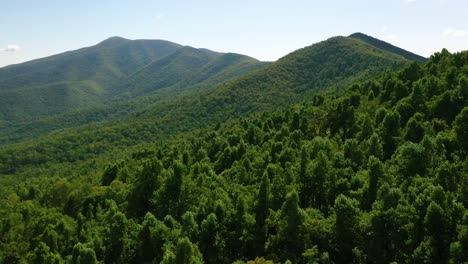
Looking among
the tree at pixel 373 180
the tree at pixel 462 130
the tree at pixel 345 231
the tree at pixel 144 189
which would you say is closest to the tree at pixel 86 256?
the tree at pixel 144 189

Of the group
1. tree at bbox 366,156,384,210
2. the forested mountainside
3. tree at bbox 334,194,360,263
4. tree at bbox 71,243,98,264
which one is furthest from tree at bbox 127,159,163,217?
tree at bbox 366,156,384,210

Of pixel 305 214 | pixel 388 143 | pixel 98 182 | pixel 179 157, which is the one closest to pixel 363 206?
pixel 305 214

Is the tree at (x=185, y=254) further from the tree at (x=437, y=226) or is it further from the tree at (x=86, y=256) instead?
the tree at (x=437, y=226)

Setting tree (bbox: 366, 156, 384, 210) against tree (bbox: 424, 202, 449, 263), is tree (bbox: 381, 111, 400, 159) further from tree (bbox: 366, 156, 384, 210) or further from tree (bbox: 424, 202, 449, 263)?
tree (bbox: 424, 202, 449, 263)

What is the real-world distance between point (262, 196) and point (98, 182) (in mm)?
73066

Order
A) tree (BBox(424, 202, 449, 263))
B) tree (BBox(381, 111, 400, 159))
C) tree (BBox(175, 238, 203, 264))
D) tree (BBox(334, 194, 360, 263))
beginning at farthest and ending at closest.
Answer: tree (BBox(381, 111, 400, 159))
tree (BBox(334, 194, 360, 263))
tree (BBox(175, 238, 203, 264))
tree (BBox(424, 202, 449, 263))

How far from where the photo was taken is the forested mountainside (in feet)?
173

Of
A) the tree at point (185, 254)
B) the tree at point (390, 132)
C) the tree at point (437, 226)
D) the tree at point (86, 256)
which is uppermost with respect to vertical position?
the tree at point (390, 132)

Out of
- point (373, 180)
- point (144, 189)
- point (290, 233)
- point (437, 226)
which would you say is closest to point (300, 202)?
point (373, 180)

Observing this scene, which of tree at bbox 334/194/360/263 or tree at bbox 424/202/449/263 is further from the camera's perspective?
tree at bbox 334/194/360/263

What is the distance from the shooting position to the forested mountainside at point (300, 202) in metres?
52.8

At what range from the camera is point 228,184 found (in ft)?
291

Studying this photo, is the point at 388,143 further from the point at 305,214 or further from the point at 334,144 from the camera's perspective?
the point at 305,214

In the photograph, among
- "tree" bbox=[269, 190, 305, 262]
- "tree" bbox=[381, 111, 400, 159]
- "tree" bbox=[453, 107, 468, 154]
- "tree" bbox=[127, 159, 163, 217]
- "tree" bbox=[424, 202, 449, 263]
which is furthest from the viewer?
"tree" bbox=[127, 159, 163, 217]
